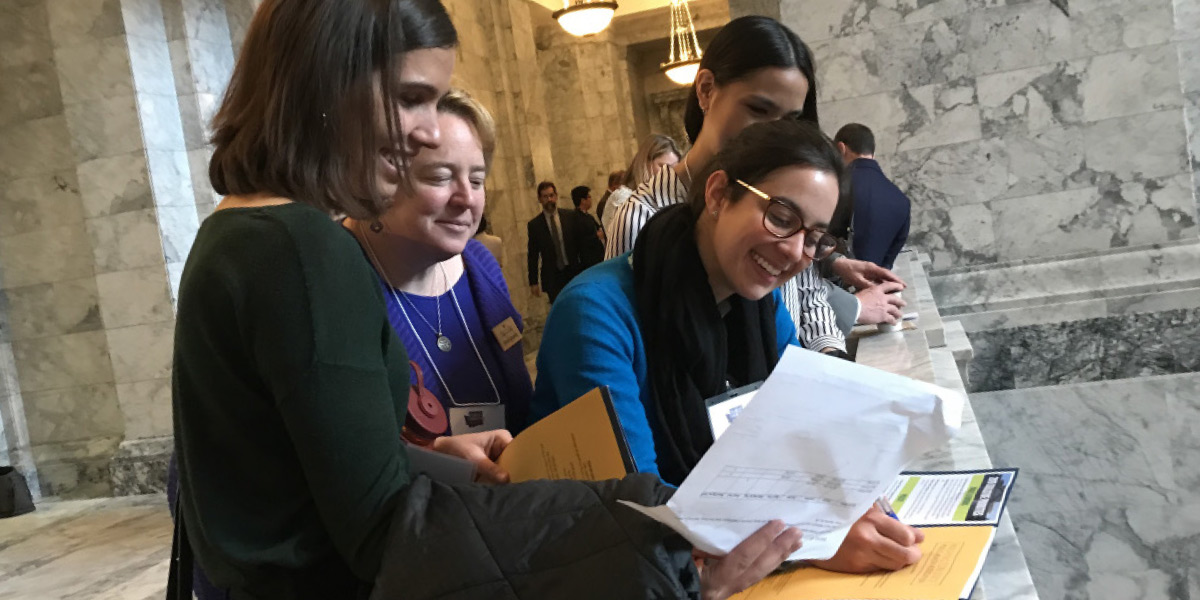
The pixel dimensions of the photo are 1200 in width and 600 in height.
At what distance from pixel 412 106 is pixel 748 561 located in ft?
2.48

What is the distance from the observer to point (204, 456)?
112 centimetres

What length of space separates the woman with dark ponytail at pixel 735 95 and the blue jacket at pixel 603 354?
73cm

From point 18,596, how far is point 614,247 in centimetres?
398

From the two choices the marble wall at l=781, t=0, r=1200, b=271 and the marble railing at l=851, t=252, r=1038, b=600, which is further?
the marble wall at l=781, t=0, r=1200, b=271

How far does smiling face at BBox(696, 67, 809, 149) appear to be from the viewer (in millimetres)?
2652

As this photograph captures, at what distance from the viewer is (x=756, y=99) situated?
2.68m

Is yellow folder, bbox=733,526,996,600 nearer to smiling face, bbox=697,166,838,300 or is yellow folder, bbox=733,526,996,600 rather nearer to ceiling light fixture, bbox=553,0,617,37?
smiling face, bbox=697,166,838,300

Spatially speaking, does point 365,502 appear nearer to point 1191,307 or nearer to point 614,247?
point 614,247

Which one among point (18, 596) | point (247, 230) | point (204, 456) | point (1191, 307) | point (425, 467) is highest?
point (247, 230)

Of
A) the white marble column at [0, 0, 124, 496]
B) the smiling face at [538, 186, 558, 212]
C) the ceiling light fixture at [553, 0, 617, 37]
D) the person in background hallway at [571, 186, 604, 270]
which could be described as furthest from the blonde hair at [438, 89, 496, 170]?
the ceiling light fixture at [553, 0, 617, 37]

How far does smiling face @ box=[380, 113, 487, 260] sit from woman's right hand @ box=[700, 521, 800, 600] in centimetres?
108

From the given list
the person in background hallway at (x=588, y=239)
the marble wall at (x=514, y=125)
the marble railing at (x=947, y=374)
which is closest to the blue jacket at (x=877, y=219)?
the marble railing at (x=947, y=374)

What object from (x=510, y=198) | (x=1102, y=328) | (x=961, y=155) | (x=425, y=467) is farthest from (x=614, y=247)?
(x=510, y=198)

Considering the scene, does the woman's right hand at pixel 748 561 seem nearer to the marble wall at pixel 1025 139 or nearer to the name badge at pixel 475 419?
the name badge at pixel 475 419
